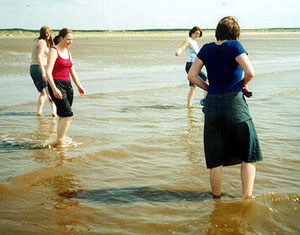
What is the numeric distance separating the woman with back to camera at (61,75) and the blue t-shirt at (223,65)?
267 cm

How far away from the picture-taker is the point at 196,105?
33.8ft

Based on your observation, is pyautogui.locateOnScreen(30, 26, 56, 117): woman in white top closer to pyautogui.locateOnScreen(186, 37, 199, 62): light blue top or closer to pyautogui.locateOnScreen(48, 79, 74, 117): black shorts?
pyautogui.locateOnScreen(48, 79, 74, 117): black shorts

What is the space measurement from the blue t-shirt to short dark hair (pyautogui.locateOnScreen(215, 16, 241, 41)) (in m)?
0.09

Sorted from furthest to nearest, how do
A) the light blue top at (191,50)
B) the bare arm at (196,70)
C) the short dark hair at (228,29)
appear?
the light blue top at (191,50), the bare arm at (196,70), the short dark hair at (228,29)

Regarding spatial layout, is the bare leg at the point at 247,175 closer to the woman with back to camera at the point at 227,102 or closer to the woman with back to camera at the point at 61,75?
the woman with back to camera at the point at 227,102

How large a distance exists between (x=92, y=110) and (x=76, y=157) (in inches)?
153

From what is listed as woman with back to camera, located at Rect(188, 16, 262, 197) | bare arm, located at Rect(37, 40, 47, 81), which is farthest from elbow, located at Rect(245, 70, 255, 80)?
bare arm, located at Rect(37, 40, 47, 81)

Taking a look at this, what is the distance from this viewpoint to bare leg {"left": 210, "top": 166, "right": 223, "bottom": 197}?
422 cm

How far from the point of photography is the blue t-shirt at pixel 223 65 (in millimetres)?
3885

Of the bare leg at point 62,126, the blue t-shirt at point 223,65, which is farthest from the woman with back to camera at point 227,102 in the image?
the bare leg at point 62,126

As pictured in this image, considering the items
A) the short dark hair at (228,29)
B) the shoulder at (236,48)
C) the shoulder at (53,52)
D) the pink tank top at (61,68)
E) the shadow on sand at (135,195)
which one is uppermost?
the short dark hair at (228,29)

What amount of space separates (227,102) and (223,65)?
355mm

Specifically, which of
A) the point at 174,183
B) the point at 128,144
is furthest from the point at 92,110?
the point at 174,183

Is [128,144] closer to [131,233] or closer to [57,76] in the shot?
[57,76]
